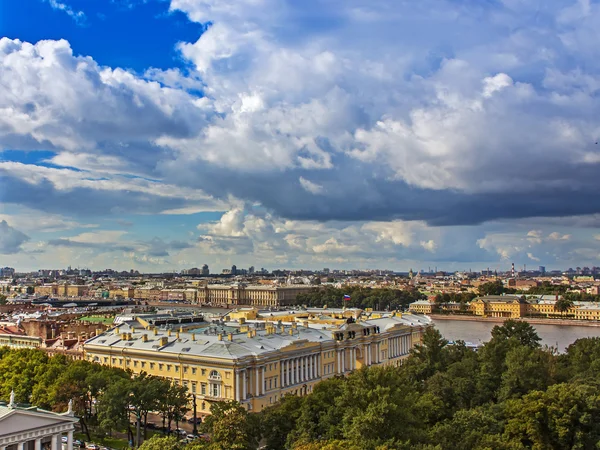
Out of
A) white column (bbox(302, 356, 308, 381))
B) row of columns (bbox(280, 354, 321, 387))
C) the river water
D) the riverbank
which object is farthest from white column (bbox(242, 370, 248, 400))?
the riverbank

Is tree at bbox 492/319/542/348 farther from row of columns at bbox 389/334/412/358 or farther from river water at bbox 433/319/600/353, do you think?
river water at bbox 433/319/600/353

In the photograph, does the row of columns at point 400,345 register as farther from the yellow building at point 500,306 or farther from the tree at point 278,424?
the yellow building at point 500,306

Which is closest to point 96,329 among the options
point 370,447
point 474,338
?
point 370,447

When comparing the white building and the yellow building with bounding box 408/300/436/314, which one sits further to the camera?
the yellow building with bounding box 408/300/436/314

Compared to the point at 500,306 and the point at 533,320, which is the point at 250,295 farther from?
the point at 533,320

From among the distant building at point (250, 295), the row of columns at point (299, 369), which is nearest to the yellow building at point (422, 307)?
A: the distant building at point (250, 295)

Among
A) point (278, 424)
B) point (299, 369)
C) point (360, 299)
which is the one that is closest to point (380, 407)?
point (278, 424)
